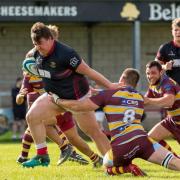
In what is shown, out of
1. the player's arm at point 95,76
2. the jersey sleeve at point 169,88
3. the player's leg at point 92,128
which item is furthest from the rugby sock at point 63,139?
the player's arm at point 95,76

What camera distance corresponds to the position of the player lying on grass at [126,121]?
352 inches

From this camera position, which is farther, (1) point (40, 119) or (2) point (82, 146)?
(2) point (82, 146)

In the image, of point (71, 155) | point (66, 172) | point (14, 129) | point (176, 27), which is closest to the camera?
point (66, 172)

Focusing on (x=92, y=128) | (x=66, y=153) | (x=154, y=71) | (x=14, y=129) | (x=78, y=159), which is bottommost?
(x=14, y=129)

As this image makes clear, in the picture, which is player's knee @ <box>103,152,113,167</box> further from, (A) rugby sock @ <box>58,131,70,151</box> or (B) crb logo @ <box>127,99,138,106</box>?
(A) rugby sock @ <box>58,131,70,151</box>

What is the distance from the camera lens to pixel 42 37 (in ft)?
30.9

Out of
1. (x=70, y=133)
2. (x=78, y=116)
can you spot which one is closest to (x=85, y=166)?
(x=70, y=133)

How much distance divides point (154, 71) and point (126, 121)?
1.51 meters

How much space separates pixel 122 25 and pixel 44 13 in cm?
446

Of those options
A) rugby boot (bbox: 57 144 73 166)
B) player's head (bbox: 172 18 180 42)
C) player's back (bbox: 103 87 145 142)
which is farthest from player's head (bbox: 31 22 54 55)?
player's head (bbox: 172 18 180 42)

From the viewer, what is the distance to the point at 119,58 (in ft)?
83.3

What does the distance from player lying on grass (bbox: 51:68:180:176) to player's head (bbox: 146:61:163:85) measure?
1.20 metres

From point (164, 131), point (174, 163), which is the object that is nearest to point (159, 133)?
point (164, 131)

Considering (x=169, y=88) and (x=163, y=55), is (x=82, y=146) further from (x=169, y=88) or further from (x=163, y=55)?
(x=163, y=55)
